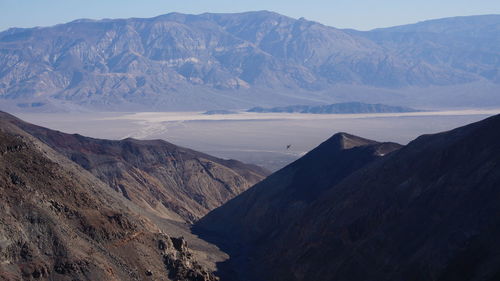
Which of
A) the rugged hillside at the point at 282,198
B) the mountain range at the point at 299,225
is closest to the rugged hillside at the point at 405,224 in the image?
the mountain range at the point at 299,225

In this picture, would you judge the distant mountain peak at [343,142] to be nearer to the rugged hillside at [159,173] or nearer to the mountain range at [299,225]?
the mountain range at [299,225]

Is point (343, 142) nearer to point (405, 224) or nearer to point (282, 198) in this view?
point (282, 198)

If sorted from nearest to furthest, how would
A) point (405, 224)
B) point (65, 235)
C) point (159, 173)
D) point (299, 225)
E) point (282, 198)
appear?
point (65, 235)
point (405, 224)
point (299, 225)
point (282, 198)
point (159, 173)

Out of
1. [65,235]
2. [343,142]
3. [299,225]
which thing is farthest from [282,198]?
[65,235]

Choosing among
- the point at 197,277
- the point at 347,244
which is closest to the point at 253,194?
the point at 347,244

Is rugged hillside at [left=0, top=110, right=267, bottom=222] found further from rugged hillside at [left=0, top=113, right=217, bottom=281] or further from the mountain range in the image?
rugged hillside at [left=0, top=113, right=217, bottom=281]

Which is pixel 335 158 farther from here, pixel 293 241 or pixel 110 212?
pixel 110 212
